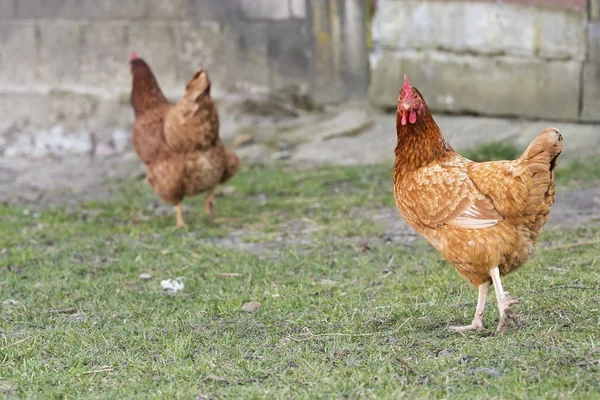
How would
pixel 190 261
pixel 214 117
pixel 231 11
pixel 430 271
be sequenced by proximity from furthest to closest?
pixel 231 11
pixel 214 117
pixel 190 261
pixel 430 271

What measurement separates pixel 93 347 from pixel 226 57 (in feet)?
21.6

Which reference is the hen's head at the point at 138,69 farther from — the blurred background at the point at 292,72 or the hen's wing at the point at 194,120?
the blurred background at the point at 292,72

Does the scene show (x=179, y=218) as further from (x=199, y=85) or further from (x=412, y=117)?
(x=412, y=117)

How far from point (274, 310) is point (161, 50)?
6265mm

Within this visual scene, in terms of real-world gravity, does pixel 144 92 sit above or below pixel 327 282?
above

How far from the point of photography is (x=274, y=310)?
5.01 metres

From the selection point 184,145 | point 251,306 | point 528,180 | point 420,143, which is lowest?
point 251,306

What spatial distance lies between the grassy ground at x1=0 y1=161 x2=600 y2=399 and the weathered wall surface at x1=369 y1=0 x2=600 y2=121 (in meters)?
2.33

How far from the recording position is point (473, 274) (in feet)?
14.3

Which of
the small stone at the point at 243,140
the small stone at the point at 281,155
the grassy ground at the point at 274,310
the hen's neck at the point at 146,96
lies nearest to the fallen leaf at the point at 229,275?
the grassy ground at the point at 274,310

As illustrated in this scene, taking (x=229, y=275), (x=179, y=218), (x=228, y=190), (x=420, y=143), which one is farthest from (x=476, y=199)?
(x=228, y=190)

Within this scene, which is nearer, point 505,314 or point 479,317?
point 505,314

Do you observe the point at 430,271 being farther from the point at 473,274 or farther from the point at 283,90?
the point at 283,90

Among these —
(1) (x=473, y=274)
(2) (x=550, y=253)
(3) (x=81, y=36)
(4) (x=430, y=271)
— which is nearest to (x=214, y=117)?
(4) (x=430, y=271)
